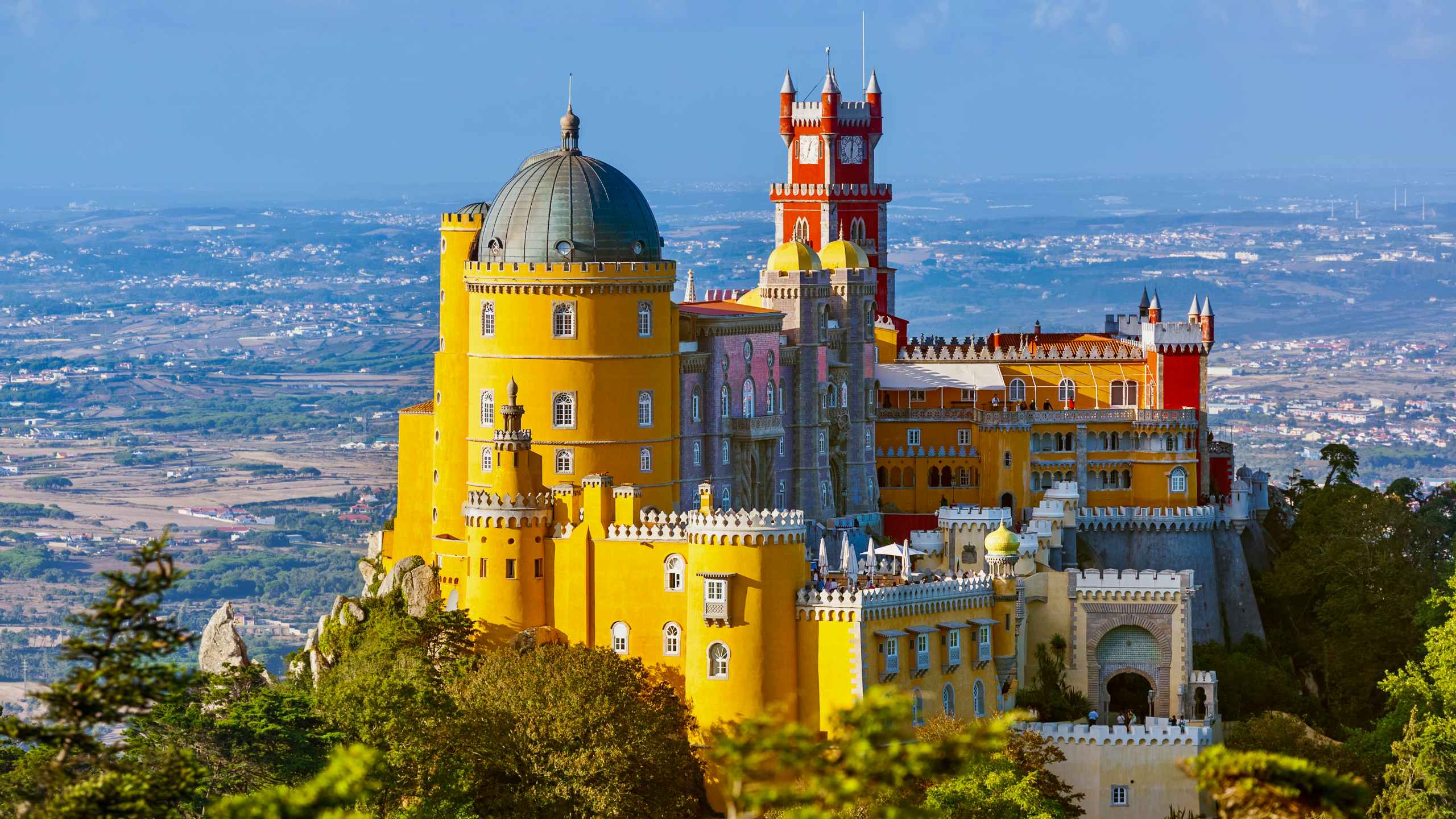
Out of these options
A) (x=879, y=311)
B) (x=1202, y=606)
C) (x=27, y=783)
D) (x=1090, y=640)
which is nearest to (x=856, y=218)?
(x=879, y=311)

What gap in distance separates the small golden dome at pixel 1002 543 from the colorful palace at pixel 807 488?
9cm

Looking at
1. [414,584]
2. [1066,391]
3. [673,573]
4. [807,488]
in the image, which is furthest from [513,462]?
[1066,391]

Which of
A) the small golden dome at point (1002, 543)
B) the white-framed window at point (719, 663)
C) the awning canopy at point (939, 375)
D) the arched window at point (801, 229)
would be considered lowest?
the white-framed window at point (719, 663)

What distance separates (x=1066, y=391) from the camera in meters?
124

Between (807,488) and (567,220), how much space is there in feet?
53.6

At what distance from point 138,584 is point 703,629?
1683 inches

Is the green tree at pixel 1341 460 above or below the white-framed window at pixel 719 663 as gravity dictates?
above


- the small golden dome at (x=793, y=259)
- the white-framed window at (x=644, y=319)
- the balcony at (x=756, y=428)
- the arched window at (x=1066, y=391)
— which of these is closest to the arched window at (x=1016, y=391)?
the arched window at (x=1066, y=391)

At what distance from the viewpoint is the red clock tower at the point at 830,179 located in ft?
449

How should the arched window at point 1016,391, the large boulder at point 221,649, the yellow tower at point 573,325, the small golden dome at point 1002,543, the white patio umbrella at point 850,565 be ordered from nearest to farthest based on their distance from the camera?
the white patio umbrella at point 850,565, the small golden dome at point 1002,543, the yellow tower at point 573,325, the large boulder at point 221,649, the arched window at point 1016,391

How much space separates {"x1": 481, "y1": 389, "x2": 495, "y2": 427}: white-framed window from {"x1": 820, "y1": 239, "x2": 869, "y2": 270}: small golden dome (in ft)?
59.1

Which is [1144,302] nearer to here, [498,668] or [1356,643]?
[1356,643]

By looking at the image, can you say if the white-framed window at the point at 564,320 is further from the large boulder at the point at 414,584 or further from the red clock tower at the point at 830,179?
the red clock tower at the point at 830,179

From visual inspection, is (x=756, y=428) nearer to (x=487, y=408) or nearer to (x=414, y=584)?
(x=487, y=408)
